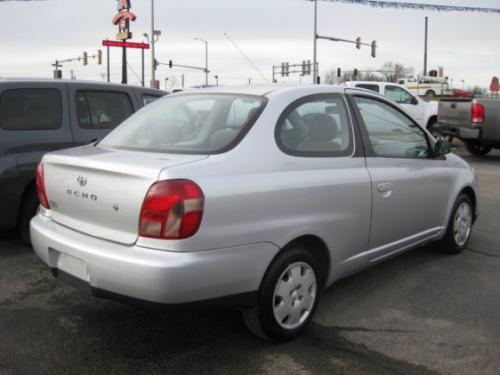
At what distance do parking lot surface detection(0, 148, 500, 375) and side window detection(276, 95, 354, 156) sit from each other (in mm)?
1166

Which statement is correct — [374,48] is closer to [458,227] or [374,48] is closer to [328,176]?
[458,227]

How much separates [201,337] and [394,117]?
237 cm

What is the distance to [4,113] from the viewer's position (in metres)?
5.16

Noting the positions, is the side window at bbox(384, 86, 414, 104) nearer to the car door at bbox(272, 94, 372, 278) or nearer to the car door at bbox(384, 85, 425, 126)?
the car door at bbox(384, 85, 425, 126)

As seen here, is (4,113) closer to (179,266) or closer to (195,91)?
(195,91)

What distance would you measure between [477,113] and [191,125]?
11.3 m

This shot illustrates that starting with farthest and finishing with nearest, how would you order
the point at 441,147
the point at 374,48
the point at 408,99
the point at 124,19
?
the point at 374,48, the point at 124,19, the point at 408,99, the point at 441,147

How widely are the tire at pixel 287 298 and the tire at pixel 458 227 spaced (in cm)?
214

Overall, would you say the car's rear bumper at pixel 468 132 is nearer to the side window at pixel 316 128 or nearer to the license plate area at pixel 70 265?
the side window at pixel 316 128

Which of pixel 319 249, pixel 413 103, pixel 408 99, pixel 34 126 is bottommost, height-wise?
pixel 319 249

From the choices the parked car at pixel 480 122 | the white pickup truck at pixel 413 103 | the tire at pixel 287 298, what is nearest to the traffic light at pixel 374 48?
the white pickup truck at pixel 413 103

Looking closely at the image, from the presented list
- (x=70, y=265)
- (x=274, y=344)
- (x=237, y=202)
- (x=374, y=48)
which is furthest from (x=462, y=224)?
(x=374, y=48)

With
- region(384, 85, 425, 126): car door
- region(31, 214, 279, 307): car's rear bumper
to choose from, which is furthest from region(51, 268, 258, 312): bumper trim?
region(384, 85, 425, 126): car door

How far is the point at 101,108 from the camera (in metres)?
5.99
